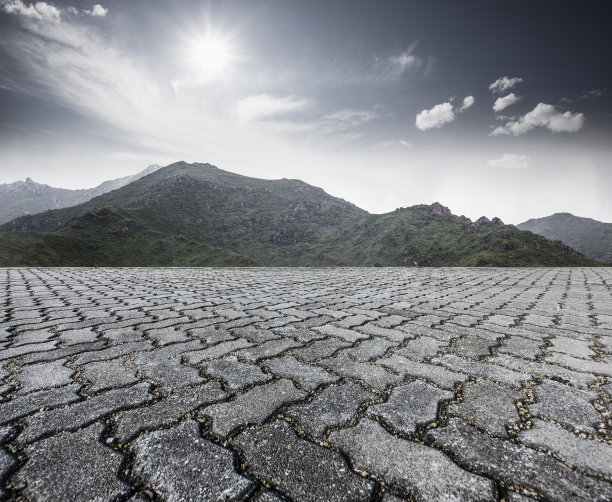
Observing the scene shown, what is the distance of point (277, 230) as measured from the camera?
135500mm


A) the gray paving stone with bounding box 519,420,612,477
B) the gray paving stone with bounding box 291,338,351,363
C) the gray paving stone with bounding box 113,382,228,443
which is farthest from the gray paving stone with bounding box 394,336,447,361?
the gray paving stone with bounding box 113,382,228,443

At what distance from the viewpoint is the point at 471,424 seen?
1.69 m

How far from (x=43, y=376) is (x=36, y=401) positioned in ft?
1.56

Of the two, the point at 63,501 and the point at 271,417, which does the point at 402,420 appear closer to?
the point at 271,417

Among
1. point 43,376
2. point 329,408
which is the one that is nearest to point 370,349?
point 329,408

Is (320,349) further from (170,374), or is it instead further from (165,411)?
(165,411)

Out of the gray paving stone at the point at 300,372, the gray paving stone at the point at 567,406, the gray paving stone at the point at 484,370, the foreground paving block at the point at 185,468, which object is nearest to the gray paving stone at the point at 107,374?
the foreground paving block at the point at 185,468

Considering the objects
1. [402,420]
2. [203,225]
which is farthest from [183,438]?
[203,225]

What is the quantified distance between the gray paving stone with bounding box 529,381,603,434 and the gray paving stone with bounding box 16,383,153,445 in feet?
8.81

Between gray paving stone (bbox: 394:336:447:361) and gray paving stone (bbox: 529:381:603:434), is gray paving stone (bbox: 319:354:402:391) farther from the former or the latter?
gray paving stone (bbox: 529:381:603:434)

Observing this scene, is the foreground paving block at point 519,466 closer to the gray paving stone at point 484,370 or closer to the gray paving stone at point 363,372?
the gray paving stone at point 363,372

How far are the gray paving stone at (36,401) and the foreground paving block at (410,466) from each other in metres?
1.83

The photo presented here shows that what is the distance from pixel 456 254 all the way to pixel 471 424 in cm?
11185

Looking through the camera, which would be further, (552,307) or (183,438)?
(552,307)
